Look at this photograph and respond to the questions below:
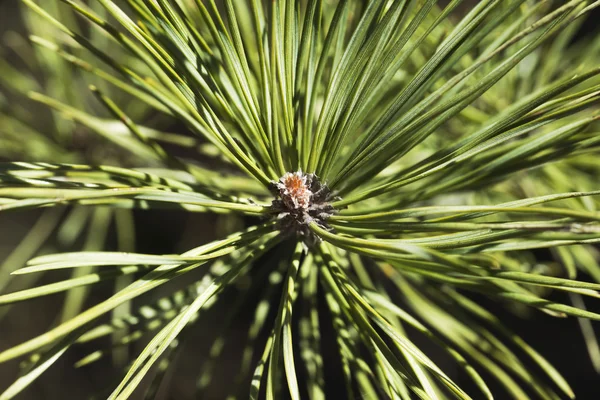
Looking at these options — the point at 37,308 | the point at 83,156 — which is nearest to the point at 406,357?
the point at 83,156

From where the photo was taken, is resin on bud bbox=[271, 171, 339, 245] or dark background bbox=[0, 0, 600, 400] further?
dark background bbox=[0, 0, 600, 400]

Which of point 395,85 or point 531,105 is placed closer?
point 531,105

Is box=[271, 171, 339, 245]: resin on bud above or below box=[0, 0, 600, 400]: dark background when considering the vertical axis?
above

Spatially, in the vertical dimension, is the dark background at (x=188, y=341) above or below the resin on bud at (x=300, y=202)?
below

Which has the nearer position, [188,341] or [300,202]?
[300,202]

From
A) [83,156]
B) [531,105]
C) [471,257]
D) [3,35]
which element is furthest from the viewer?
[3,35]

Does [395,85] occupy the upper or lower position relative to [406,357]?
upper

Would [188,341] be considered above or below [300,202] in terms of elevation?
below

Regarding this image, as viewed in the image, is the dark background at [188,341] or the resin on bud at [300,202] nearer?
the resin on bud at [300,202]

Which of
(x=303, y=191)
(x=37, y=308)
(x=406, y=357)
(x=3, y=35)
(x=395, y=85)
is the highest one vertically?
(x=3, y=35)

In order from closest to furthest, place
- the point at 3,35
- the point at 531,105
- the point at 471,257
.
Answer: the point at 531,105 < the point at 471,257 < the point at 3,35

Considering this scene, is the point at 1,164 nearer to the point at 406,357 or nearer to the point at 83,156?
the point at 406,357
